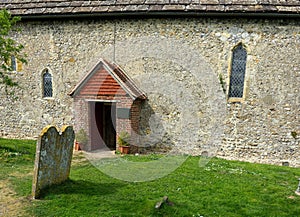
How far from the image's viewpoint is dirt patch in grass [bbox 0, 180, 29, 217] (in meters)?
4.99

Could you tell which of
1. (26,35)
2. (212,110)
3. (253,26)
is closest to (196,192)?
(212,110)

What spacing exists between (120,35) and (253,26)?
17.7ft

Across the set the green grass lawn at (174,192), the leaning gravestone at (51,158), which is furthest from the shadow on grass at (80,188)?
the leaning gravestone at (51,158)

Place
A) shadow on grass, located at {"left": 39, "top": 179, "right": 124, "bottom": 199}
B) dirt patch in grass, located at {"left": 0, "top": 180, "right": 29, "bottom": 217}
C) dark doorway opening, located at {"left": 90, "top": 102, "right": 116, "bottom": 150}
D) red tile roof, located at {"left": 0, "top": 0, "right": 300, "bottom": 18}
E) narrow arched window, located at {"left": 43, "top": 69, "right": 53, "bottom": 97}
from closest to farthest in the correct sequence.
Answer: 1. dirt patch in grass, located at {"left": 0, "top": 180, "right": 29, "bottom": 217}
2. shadow on grass, located at {"left": 39, "top": 179, "right": 124, "bottom": 199}
3. red tile roof, located at {"left": 0, "top": 0, "right": 300, "bottom": 18}
4. dark doorway opening, located at {"left": 90, "top": 102, "right": 116, "bottom": 150}
5. narrow arched window, located at {"left": 43, "top": 69, "right": 53, "bottom": 97}

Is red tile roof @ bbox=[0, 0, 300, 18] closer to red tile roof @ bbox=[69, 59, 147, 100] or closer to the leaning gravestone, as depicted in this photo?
red tile roof @ bbox=[69, 59, 147, 100]

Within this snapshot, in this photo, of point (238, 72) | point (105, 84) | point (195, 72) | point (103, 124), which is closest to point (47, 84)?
point (103, 124)

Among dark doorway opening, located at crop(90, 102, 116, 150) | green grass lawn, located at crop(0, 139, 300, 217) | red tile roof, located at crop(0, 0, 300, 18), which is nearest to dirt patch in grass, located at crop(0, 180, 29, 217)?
green grass lawn, located at crop(0, 139, 300, 217)

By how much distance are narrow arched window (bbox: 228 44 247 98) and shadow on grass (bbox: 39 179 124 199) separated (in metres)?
6.32

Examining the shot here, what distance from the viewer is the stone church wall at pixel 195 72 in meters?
10.0

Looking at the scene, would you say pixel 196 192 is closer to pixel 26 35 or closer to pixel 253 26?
pixel 253 26

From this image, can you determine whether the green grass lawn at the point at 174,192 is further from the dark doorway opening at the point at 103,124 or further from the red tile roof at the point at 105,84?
the red tile roof at the point at 105,84

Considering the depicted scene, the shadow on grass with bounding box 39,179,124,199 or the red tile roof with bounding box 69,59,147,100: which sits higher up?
the red tile roof with bounding box 69,59,147,100

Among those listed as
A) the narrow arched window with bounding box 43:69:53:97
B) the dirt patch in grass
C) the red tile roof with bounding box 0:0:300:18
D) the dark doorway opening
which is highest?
the red tile roof with bounding box 0:0:300:18

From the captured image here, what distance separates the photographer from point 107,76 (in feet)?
34.1
